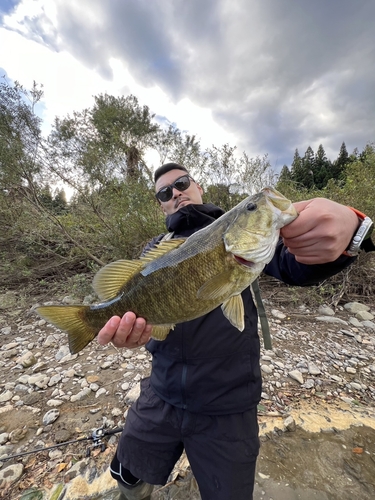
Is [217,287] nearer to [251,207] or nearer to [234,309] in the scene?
[234,309]

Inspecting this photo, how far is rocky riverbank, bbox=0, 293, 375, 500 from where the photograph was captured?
191cm

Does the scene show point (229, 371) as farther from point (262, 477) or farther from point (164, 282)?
point (262, 477)

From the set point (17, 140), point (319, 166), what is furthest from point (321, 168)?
point (17, 140)

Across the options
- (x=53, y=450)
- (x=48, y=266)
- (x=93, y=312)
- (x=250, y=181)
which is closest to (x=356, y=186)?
(x=250, y=181)

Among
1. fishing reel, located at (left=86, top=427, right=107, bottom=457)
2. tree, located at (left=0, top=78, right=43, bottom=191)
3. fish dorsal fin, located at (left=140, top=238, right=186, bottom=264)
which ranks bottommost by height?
fishing reel, located at (left=86, top=427, right=107, bottom=457)

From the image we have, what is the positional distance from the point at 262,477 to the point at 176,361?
124cm

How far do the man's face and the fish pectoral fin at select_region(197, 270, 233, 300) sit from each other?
3.64ft

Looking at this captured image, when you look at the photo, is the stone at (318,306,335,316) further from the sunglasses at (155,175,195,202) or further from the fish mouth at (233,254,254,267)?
the fish mouth at (233,254,254,267)

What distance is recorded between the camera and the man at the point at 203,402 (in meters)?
1.39

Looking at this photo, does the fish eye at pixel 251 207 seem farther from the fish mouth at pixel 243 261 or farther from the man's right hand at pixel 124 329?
the man's right hand at pixel 124 329

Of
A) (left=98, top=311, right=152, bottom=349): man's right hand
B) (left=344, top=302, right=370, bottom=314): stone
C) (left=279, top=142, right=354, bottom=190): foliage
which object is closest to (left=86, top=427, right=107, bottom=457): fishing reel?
(left=98, top=311, right=152, bottom=349): man's right hand

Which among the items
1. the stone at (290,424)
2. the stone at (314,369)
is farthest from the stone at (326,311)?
the stone at (290,424)

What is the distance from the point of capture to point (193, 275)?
1.26 metres

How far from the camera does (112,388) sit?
2807 millimetres
